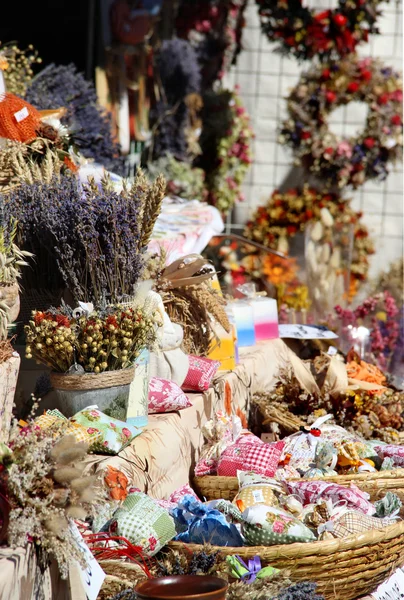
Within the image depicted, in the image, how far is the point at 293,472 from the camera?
2775mm

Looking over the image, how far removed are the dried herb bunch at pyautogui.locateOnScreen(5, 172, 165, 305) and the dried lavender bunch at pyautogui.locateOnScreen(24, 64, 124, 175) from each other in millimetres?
1394

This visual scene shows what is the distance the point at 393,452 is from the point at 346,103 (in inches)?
185

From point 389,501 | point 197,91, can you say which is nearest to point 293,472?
point 389,501

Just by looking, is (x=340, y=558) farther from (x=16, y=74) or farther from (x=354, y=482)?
(x=16, y=74)

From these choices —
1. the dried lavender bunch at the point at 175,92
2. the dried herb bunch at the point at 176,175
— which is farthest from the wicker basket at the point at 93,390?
the dried lavender bunch at the point at 175,92

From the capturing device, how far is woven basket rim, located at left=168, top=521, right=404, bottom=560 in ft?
6.78

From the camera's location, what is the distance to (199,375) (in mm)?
3057

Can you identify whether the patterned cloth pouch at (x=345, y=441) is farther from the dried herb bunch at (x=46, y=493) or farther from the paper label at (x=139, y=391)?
the dried herb bunch at (x=46, y=493)

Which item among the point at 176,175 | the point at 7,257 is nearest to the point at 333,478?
the point at 7,257

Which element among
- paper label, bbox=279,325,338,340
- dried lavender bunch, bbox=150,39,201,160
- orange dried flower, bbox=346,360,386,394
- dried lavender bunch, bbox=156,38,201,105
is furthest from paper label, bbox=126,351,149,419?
dried lavender bunch, bbox=156,38,201,105

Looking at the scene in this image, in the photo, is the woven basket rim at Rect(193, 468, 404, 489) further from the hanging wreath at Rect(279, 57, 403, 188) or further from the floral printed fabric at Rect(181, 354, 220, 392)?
the hanging wreath at Rect(279, 57, 403, 188)

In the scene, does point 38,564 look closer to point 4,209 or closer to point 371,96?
point 4,209

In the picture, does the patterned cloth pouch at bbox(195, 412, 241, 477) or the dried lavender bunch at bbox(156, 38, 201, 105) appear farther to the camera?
the dried lavender bunch at bbox(156, 38, 201, 105)

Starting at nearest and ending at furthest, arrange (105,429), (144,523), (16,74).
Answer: (144,523) → (105,429) → (16,74)
